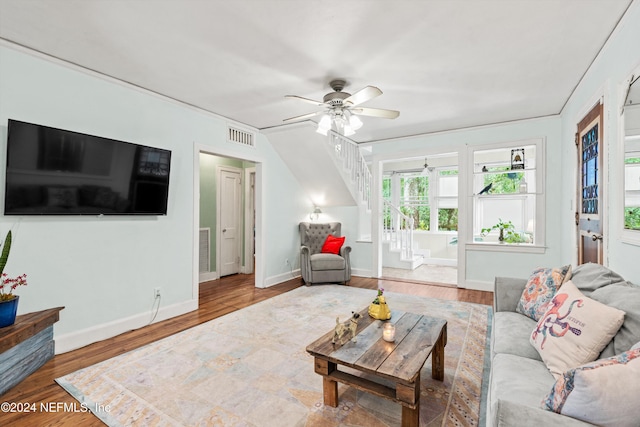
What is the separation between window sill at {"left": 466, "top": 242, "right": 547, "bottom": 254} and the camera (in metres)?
4.43

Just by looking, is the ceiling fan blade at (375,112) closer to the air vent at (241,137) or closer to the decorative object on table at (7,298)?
the air vent at (241,137)

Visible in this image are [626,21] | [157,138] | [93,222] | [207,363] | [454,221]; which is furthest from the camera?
[454,221]

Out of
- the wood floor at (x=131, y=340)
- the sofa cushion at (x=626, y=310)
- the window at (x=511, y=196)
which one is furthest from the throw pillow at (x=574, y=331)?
the window at (x=511, y=196)

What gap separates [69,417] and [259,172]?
3.71 metres

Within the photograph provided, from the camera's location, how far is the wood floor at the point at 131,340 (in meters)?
1.86

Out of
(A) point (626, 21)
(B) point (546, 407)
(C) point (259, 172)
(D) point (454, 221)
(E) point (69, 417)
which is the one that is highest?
(A) point (626, 21)

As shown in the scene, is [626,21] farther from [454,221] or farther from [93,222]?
[454,221]

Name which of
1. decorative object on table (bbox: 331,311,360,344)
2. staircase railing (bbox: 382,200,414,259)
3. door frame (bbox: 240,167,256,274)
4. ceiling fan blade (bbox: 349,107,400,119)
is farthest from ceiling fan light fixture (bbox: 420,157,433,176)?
decorative object on table (bbox: 331,311,360,344)

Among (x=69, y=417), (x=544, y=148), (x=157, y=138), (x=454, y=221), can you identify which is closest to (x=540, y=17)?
(x=544, y=148)

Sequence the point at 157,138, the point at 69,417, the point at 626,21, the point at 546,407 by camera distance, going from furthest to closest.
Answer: the point at 157,138
the point at 626,21
the point at 69,417
the point at 546,407

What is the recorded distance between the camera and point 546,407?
1.07m

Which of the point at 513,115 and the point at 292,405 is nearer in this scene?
the point at 292,405

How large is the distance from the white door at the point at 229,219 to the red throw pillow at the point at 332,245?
181 cm

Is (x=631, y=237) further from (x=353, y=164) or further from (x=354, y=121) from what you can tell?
(x=353, y=164)
